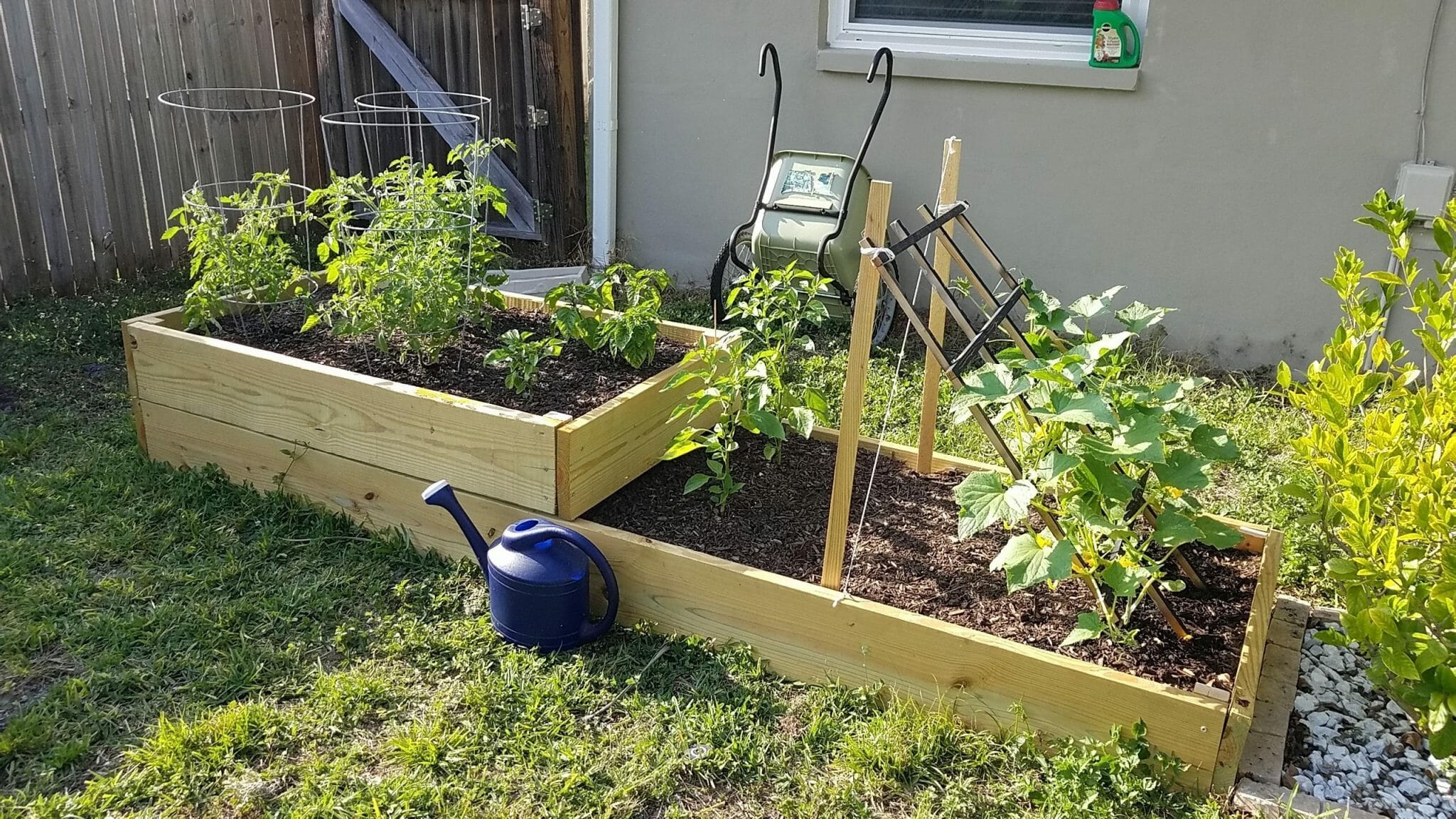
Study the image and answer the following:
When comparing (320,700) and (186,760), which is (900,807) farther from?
(186,760)

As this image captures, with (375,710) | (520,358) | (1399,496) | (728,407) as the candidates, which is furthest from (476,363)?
(1399,496)

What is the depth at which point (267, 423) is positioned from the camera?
3109mm

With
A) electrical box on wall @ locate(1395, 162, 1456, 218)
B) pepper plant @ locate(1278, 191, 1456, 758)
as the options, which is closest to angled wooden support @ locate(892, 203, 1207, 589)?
pepper plant @ locate(1278, 191, 1456, 758)

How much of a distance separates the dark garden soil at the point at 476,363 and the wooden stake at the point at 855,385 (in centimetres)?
88

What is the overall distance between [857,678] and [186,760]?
1.46 m

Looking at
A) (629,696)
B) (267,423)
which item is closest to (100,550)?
(267,423)

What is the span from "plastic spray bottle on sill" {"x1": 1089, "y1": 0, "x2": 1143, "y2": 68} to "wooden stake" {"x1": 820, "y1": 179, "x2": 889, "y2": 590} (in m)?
2.58

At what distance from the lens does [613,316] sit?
11.2ft

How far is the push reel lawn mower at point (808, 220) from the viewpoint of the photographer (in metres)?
4.43

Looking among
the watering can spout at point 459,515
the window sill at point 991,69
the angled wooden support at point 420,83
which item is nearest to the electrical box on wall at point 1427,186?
the window sill at point 991,69

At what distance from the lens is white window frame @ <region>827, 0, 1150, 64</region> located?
177 inches

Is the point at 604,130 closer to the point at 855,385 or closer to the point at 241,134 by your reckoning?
the point at 241,134

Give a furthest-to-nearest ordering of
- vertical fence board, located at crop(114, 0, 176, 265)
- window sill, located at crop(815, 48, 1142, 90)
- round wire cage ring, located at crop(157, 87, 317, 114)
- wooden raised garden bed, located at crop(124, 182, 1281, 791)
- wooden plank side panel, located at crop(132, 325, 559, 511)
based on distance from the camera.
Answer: round wire cage ring, located at crop(157, 87, 317, 114) → vertical fence board, located at crop(114, 0, 176, 265) → window sill, located at crop(815, 48, 1142, 90) → wooden plank side panel, located at crop(132, 325, 559, 511) → wooden raised garden bed, located at crop(124, 182, 1281, 791)

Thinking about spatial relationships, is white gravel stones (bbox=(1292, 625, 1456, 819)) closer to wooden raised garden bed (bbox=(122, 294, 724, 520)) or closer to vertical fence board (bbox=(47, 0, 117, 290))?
wooden raised garden bed (bbox=(122, 294, 724, 520))
